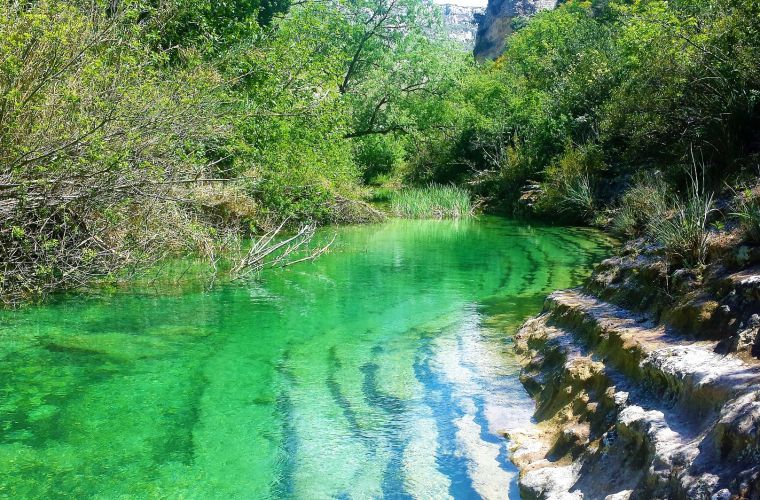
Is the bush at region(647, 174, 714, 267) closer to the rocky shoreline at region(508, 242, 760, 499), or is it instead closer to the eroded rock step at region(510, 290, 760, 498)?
the rocky shoreline at region(508, 242, 760, 499)

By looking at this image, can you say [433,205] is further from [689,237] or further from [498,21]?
[498,21]

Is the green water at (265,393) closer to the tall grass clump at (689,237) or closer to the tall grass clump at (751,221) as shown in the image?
the tall grass clump at (689,237)

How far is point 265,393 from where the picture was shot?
6590 mm

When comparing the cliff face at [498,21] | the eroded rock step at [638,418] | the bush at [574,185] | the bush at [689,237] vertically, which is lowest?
the eroded rock step at [638,418]

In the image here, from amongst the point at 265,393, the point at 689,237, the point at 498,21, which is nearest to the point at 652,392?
the point at 689,237

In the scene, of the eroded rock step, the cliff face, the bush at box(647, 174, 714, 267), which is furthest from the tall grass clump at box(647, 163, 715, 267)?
the cliff face

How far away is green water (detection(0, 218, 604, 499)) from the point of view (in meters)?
4.89

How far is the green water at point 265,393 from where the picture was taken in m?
4.89

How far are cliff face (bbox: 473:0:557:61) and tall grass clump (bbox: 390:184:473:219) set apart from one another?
148 feet

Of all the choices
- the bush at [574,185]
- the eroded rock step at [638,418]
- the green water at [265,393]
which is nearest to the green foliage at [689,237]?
the eroded rock step at [638,418]

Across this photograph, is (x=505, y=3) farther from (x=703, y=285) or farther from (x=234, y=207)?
(x=703, y=285)

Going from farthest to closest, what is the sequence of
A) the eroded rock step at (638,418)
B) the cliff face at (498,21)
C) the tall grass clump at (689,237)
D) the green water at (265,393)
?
the cliff face at (498,21), the tall grass clump at (689,237), the green water at (265,393), the eroded rock step at (638,418)

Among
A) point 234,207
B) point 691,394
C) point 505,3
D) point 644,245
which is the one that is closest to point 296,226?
point 234,207

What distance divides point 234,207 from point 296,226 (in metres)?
3.31
